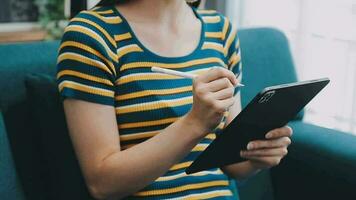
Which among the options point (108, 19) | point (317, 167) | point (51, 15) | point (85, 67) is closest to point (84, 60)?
point (85, 67)

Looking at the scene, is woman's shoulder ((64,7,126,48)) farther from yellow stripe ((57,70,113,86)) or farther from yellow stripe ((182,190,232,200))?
yellow stripe ((182,190,232,200))

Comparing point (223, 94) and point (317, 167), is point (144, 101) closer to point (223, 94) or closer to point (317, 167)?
point (223, 94)

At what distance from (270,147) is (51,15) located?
5.15ft

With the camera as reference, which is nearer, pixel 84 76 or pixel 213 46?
pixel 84 76

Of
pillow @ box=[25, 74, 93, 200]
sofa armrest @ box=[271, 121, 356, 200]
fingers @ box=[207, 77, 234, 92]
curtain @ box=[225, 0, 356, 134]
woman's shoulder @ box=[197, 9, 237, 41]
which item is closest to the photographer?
fingers @ box=[207, 77, 234, 92]

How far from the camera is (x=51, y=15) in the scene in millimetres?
2320

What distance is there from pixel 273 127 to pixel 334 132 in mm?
457

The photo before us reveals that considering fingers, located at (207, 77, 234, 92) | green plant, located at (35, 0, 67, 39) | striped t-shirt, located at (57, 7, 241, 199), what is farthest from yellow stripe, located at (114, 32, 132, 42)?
green plant, located at (35, 0, 67, 39)

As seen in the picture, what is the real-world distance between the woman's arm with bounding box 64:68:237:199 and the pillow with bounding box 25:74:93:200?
0.12 m

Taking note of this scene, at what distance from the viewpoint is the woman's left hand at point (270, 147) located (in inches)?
38.3

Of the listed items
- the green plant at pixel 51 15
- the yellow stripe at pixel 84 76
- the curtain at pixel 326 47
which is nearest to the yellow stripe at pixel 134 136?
the yellow stripe at pixel 84 76

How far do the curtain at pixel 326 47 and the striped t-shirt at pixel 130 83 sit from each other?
85 centimetres

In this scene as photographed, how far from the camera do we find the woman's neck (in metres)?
1.00

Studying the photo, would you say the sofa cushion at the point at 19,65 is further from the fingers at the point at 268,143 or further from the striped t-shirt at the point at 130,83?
the fingers at the point at 268,143
